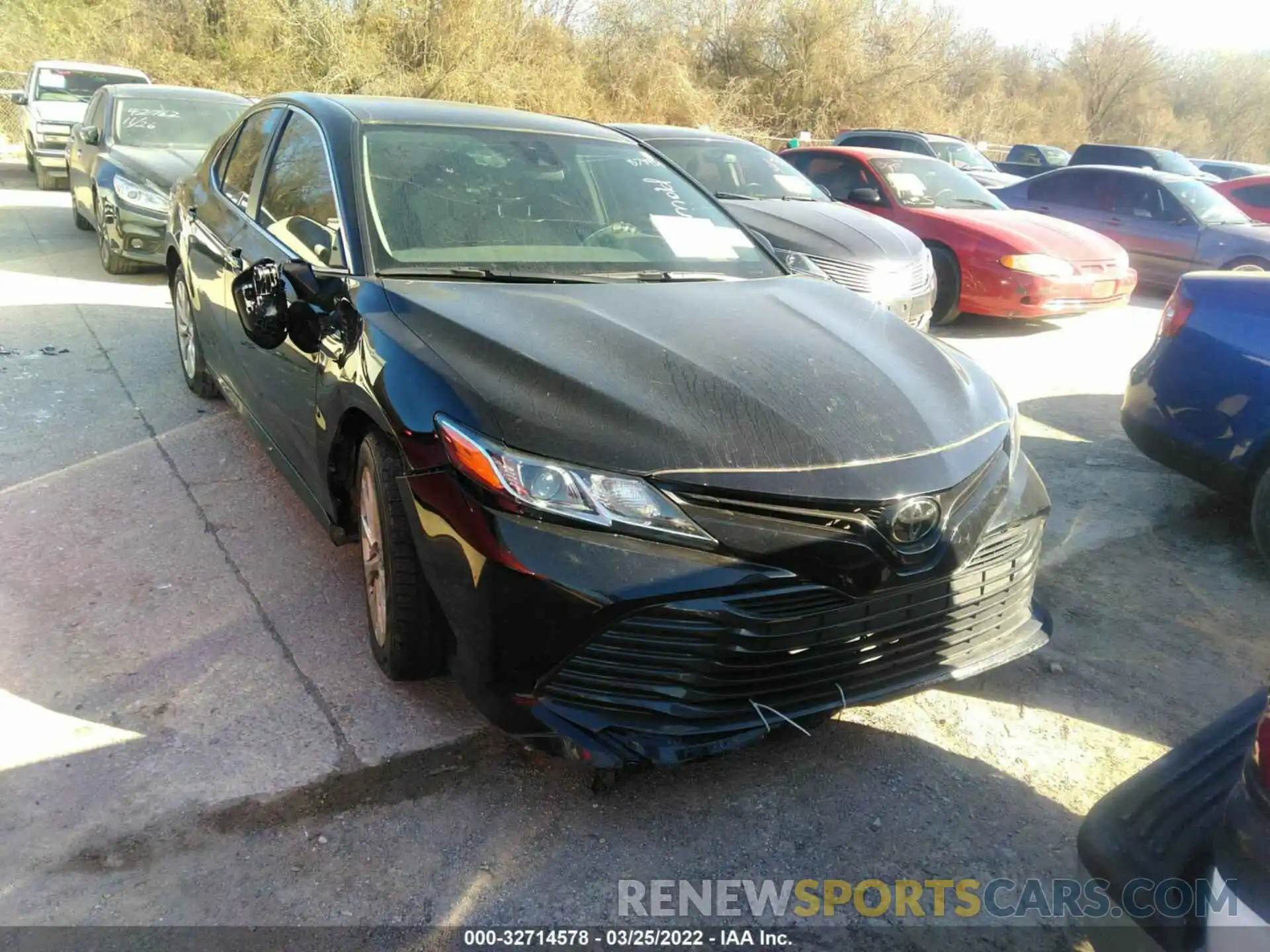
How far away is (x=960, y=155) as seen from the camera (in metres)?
16.5

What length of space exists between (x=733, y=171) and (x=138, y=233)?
16.2ft

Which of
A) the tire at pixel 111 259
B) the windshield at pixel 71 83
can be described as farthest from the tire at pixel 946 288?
the windshield at pixel 71 83

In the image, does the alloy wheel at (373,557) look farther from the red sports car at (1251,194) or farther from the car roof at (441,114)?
the red sports car at (1251,194)

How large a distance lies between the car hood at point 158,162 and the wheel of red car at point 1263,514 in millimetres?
7682

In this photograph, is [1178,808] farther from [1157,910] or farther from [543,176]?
[543,176]

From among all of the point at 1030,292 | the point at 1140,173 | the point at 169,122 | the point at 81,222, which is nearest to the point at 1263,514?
the point at 1030,292

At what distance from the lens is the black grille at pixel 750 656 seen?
2.26m

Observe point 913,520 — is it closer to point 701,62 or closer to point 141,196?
point 141,196

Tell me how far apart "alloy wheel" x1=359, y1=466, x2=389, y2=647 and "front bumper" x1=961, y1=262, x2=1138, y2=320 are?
6.65 m

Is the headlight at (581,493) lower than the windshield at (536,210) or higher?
lower

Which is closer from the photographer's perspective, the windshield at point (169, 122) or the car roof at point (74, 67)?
the windshield at point (169, 122)

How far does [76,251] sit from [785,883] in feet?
32.2

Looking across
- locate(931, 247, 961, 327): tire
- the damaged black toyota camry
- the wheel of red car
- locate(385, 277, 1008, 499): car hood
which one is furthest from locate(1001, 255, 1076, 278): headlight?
locate(385, 277, 1008, 499): car hood

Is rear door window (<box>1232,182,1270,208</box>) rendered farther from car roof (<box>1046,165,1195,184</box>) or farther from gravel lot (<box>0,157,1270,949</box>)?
gravel lot (<box>0,157,1270,949</box>)
